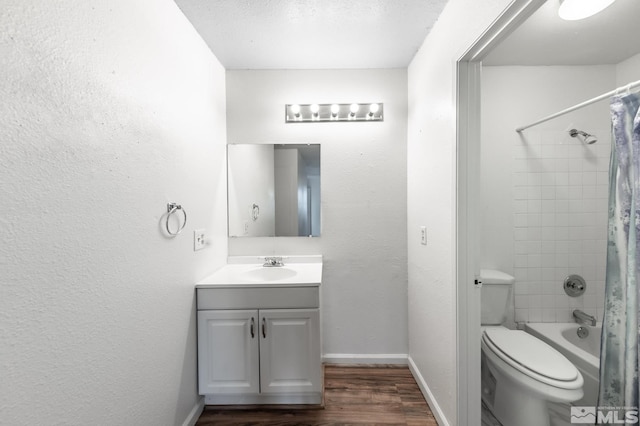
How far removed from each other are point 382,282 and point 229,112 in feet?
6.05

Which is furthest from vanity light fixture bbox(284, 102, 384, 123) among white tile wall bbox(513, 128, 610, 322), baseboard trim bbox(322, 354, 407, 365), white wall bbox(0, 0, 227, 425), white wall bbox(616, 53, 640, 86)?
baseboard trim bbox(322, 354, 407, 365)

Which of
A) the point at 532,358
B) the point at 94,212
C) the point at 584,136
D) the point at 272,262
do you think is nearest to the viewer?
the point at 94,212

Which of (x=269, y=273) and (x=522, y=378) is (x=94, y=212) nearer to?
(x=269, y=273)

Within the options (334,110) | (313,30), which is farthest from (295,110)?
(313,30)

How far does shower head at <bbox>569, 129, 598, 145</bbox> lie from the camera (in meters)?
1.95

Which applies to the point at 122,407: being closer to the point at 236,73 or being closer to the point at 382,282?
the point at 382,282

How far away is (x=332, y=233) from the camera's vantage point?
2197 mm

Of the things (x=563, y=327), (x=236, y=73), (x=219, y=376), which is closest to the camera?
(x=219, y=376)

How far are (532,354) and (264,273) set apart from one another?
1.72 metres

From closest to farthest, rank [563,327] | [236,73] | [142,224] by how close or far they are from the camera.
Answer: [142,224]
[563,327]
[236,73]

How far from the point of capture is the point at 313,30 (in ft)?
5.55

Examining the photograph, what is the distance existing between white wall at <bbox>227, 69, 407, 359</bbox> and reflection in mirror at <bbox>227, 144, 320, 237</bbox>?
0.07 metres

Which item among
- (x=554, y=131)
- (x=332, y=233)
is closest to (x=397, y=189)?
(x=332, y=233)

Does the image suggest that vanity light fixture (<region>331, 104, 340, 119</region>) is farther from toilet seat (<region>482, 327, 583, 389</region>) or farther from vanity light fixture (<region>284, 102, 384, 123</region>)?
toilet seat (<region>482, 327, 583, 389</region>)
